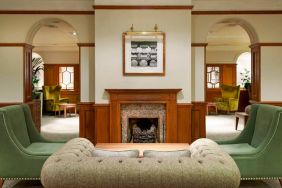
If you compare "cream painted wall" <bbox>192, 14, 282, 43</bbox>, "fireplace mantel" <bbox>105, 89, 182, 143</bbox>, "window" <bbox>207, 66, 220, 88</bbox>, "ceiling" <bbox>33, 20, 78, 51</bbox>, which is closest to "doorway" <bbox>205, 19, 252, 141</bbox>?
"window" <bbox>207, 66, 220, 88</bbox>

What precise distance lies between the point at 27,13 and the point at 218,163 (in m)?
A: 5.93

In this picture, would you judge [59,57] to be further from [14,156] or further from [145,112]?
[14,156]

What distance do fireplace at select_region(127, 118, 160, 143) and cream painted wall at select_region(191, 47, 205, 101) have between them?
1.00 metres

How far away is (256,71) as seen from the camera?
7.44 m

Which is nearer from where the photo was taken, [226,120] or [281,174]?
[281,174]

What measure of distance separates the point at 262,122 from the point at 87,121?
3.53 meters

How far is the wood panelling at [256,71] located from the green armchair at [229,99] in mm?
5654

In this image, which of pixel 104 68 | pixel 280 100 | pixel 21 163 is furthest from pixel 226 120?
pixel 21 163

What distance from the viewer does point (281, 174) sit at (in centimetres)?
423

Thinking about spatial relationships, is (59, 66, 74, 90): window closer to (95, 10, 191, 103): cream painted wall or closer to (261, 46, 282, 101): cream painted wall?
(95, 10, 191, 103): cream painted wall

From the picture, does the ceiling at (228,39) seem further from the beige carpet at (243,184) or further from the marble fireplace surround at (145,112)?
the beige carpet at (243,184)

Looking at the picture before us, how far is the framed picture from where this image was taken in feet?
21.6

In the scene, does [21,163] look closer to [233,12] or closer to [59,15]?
[59,15]

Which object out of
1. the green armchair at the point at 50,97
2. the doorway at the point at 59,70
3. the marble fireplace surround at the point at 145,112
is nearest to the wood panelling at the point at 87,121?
the marble fireplace surround at the point at 145,112
